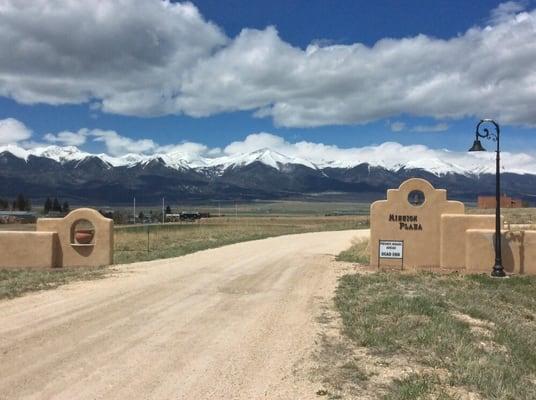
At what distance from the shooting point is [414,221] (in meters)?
21.8

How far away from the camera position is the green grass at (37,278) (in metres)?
15.6

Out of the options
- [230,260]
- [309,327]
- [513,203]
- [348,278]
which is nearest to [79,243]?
[230,260]

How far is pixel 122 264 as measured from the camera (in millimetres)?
23094

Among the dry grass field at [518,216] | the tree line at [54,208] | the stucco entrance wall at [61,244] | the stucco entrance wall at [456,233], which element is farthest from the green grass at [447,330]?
the tree line at [54,208]

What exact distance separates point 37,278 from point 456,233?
13061 mm

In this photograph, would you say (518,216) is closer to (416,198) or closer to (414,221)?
(416,198)

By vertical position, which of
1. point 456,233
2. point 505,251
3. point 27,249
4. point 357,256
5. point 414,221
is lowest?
point 357,256

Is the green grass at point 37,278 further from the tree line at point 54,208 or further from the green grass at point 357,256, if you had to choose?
the tree line at point 54,208

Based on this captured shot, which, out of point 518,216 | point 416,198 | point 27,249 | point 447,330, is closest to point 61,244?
point 27,249

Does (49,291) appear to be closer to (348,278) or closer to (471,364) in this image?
(348,278)

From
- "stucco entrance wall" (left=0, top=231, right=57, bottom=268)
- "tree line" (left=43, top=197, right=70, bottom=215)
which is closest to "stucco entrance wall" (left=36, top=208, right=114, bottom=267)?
"stucco entrance wall" (left=0, top=231, right=57, bottom=268)

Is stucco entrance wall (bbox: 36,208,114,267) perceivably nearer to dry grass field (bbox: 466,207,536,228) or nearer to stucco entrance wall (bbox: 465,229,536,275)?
stucco entrance wall (bbox: 465,229,536,275)

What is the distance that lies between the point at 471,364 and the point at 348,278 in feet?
32.3

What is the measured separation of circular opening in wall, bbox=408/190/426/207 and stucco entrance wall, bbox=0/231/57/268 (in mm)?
12287
